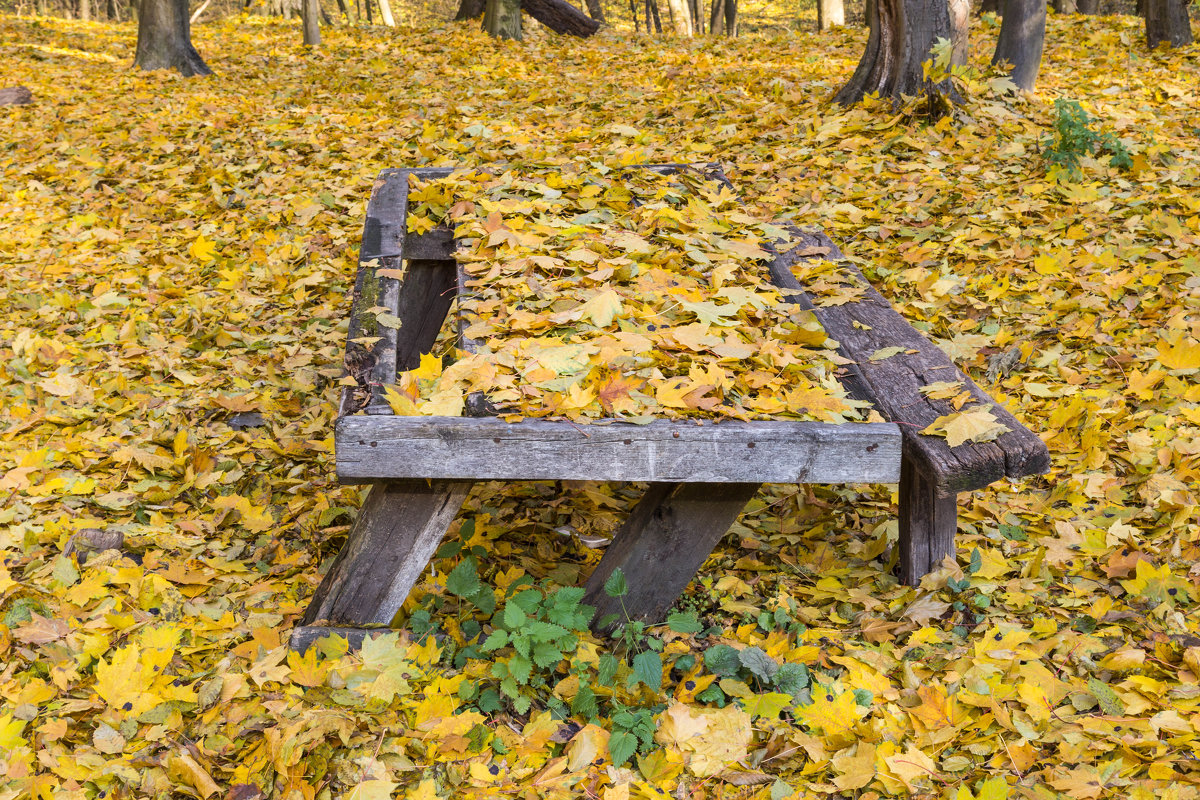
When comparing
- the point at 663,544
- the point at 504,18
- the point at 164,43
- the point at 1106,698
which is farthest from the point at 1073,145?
the point at 164,43

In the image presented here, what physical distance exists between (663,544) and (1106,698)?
1.01m

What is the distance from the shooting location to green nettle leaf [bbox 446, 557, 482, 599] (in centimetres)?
208

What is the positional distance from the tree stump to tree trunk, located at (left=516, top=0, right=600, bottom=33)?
5.29 metres

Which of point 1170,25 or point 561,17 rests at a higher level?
point 561,17

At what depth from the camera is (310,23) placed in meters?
8.89

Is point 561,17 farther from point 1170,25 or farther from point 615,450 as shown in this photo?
point 615,450

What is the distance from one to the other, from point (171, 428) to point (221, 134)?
3665mm

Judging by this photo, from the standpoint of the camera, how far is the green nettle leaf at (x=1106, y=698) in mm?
1853

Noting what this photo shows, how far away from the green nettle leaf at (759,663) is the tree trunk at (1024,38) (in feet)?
18.1

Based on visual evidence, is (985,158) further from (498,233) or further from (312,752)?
(312,752)

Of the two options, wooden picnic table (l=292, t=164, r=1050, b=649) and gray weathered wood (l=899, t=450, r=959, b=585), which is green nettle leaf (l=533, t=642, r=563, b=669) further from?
gray weathered wood (l=899, t=450, r=959, b=585)

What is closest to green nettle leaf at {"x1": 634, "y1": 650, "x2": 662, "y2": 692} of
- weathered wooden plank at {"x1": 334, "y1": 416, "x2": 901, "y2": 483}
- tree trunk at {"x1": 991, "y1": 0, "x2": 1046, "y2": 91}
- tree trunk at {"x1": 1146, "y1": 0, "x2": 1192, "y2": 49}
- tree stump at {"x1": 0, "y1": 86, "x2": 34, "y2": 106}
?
weathered wooden plank at {"x1": 334, "y1": 416, "x2": 901, "y2": 483}

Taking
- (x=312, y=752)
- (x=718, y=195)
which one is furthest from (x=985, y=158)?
(x=312, y=752)

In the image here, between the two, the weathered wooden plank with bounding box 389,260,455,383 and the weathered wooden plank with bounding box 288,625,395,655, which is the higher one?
the weathered wooden plank with bounding box 389,260,455,383
